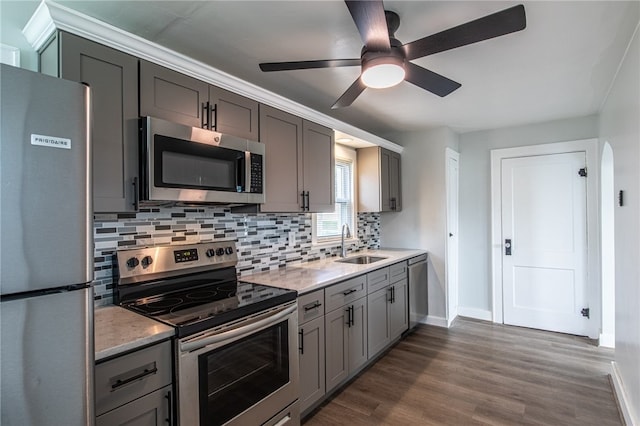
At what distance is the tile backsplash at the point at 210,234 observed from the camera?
177cm

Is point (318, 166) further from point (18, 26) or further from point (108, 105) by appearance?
point (18, 26)

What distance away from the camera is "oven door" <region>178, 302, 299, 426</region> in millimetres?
1434

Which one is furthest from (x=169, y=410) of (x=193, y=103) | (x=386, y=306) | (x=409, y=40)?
(x=409, y=40)

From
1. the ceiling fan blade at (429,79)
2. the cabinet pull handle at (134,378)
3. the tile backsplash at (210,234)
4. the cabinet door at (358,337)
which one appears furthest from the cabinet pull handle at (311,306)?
the ceiling fan blade at (429,79)

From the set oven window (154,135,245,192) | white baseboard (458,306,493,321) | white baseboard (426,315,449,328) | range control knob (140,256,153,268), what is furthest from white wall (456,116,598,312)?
range control knob (140,256,153,268)

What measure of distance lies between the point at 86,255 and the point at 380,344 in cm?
265

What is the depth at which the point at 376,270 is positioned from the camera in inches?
117

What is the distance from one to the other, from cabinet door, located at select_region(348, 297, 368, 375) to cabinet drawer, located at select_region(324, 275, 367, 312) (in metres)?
0.07

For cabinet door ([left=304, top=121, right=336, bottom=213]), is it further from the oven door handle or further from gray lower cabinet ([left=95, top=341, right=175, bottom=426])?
gray lower cabinet ([left=95, top=341, right=175, bottom=426])

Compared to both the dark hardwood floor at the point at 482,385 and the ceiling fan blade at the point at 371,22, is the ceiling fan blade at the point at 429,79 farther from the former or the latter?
the dark hardwood floor at the point at 482,385

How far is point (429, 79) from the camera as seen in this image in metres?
1.87

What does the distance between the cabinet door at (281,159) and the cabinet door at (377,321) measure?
1119 millimetres

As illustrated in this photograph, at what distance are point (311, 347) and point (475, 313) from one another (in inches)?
117

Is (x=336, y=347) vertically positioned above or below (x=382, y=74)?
below
